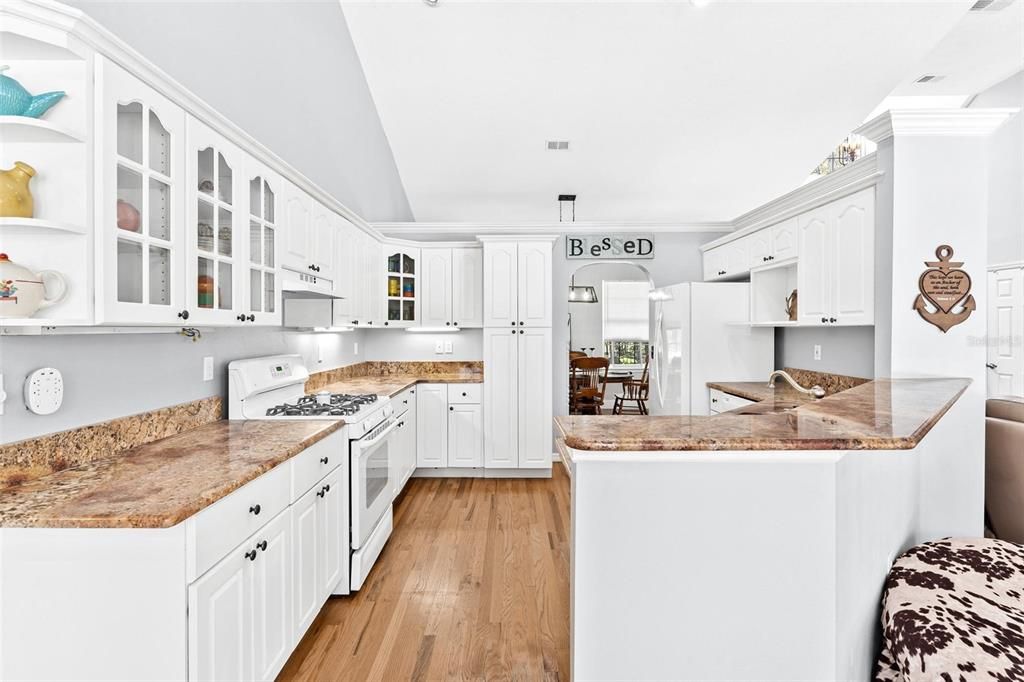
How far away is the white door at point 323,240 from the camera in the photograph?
2.69m

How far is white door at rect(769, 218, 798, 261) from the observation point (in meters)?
3.33

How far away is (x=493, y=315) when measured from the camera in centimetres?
429

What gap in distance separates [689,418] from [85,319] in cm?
180

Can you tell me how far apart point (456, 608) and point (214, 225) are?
206cm

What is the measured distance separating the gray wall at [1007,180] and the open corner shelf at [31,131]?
639 centimetres

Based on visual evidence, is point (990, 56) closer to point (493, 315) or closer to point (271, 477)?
point (493, 315)

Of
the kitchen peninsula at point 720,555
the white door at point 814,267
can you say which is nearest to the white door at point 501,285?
the white door at point 814,267

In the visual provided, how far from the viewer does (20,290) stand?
1.12 metres

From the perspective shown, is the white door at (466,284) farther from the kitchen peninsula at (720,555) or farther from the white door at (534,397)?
the kitchen peninsula at (720,555)

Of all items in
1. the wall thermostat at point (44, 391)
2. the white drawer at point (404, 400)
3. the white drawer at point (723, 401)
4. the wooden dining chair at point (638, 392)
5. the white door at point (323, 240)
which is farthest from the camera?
the wooden dining chair at point (638, 392)

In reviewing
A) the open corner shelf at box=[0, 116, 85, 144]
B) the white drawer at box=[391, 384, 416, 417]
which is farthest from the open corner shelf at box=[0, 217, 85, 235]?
the white drawer at box=[391, 384, 416, 417]

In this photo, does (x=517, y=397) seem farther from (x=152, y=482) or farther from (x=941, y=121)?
(x=941, y=121)

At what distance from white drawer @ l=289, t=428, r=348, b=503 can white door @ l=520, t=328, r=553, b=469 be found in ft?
7.04

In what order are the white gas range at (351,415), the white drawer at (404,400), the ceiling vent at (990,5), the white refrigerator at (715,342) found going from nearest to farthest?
the white gas range at (351,415)
the ceiling vent at (990,5)
the white drawer at (404,400)
the white refrigerator at (715,342)
